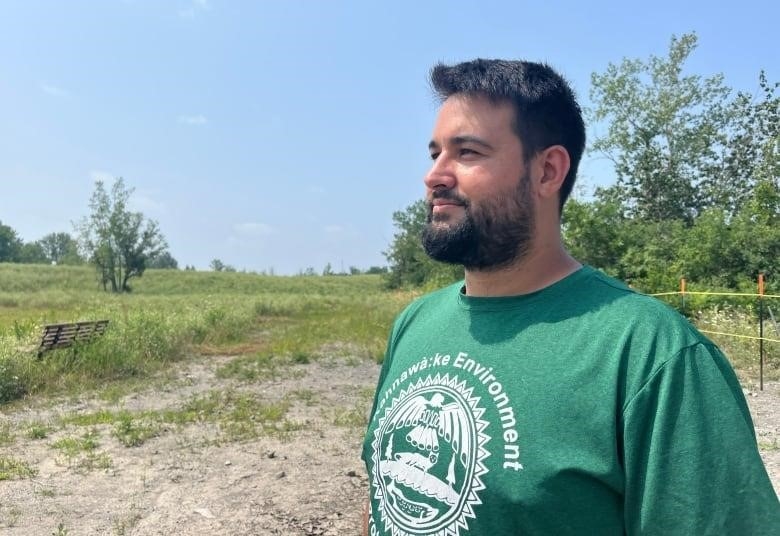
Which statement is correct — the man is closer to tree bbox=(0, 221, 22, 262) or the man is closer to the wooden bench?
the wooden bench

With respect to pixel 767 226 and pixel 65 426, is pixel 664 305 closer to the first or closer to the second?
pixel 65 426

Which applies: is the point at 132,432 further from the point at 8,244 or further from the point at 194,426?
the point at 8,244

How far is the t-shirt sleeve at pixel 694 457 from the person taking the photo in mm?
Answer: 1018

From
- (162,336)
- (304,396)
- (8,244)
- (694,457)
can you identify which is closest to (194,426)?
(304,396)

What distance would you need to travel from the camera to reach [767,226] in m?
17.1

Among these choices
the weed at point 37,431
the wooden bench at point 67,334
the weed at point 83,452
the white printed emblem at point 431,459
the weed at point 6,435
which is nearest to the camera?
the white printed emblem at point 431,459

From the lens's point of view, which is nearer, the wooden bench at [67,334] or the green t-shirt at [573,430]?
the green t-shirt at [573,430]

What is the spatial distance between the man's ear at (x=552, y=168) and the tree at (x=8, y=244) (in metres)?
87.2

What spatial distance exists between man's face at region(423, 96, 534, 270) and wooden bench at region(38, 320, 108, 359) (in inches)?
374

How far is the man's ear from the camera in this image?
55.4 inches

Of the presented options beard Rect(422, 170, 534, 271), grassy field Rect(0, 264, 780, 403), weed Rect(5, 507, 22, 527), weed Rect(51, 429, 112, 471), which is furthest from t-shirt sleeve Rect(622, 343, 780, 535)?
grassy field Rect(0, 264, 780, 403)

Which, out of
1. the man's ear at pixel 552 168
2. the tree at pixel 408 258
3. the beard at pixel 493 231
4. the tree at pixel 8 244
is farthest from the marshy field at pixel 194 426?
the tree at pixel 8 244

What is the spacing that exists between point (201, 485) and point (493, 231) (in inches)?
178

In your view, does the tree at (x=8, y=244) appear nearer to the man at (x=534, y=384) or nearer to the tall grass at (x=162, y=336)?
the tall grass at (x=162, y=336)
